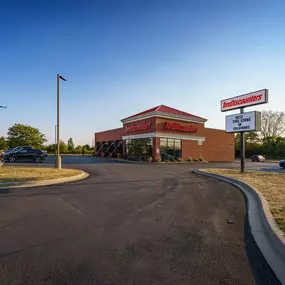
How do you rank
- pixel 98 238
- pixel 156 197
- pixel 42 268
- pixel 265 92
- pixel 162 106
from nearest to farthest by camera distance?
pixel 42 268 < pixel 98 238 < pixel 156 197 < pixel 265 92 < pixel 162 106

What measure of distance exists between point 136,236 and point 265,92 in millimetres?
14761

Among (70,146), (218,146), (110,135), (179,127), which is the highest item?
(179,127)

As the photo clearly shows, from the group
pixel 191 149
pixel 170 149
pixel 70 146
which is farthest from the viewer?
pixel 70 146

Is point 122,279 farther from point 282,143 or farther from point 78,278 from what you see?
point 282,143

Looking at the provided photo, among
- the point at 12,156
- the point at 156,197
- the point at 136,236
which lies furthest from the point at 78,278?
the point at 12,156

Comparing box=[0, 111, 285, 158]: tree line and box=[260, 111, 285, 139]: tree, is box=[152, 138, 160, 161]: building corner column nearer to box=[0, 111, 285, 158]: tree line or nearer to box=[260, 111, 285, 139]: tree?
box=[0, 111, 285, 158]: tree line

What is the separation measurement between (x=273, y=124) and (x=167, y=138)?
155ft

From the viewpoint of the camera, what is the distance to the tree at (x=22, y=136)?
57844 mm

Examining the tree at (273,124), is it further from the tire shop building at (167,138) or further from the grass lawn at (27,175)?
the grass lawn at (27,175)

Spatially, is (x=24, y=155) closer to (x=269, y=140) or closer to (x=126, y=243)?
(x=126, y=243)

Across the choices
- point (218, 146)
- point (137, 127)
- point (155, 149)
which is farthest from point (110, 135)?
point (218, 146)

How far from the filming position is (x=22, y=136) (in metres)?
58.8

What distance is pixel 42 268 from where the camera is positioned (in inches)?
109

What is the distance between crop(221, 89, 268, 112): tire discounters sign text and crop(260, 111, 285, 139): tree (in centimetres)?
5138
